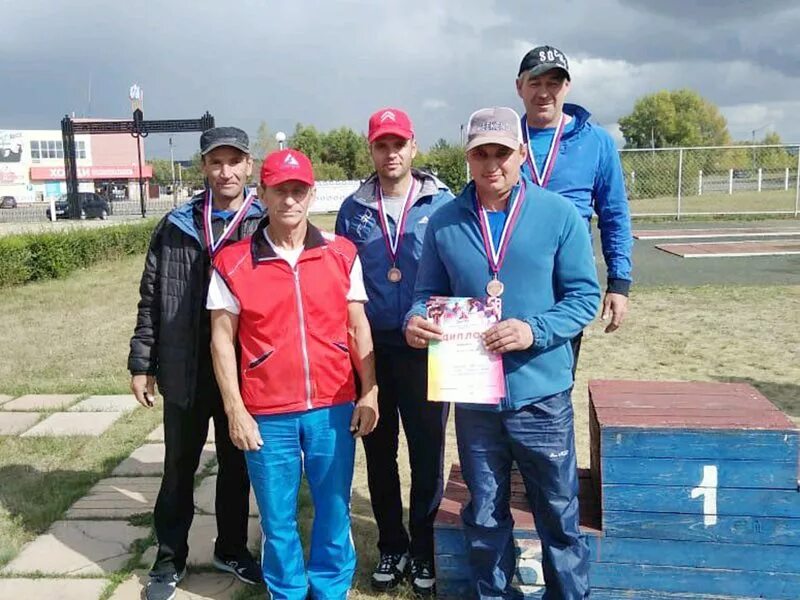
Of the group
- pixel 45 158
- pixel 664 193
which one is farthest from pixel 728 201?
pixel 45 158

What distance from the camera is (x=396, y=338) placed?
3.27m

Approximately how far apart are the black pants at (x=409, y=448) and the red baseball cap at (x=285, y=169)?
876 mm

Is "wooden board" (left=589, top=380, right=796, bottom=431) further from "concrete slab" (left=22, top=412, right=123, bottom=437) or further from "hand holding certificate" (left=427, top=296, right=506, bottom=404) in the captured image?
"concrete slab" (left=22, top=412, right=123, bottom=437)

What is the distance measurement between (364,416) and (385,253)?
0.70 m

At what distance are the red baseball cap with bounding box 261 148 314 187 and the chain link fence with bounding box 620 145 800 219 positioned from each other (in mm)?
19132

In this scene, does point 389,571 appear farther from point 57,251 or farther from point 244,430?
point 57,251

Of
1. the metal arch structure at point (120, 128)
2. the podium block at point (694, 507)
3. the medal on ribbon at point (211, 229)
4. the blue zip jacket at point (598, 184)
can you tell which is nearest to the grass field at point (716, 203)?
the metal arch structure at point (120, 128)

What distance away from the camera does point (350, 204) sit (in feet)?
11.0

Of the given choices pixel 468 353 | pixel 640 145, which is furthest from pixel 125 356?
pixel 640 145

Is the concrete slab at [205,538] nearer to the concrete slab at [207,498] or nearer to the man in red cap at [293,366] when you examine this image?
the concrete slab at [207,498]

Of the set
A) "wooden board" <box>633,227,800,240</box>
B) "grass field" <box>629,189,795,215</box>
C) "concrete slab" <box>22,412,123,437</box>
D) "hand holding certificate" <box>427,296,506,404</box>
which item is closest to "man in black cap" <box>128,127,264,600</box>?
"hand holding certificate" <box>427,296,506,404</box>

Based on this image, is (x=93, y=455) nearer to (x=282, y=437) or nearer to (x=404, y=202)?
(x=282, y=437)

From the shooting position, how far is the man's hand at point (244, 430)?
2881 mm

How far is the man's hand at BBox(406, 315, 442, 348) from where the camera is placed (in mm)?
2619
